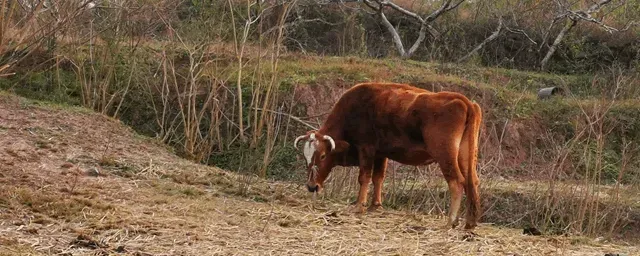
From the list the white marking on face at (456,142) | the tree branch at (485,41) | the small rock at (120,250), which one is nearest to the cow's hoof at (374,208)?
the white marking on face at (456,142)

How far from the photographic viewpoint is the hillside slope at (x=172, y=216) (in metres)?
7.02

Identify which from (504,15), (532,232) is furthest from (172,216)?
(504,15)

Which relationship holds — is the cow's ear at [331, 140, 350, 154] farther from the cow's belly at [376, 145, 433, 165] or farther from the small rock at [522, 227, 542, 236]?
the small rock at [522, 227, 542, 236]

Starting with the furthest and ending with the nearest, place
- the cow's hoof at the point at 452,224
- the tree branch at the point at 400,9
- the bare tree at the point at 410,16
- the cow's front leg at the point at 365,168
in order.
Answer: the bare tree at the point at 410,16, the tree branch at the point at 400,9, the cow's front leg at the point at 365,168, the cow's hoof at the point at 452,224

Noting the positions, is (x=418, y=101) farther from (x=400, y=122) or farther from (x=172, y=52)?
(x=172, y=52)

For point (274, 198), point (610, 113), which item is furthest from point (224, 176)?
point (610, 113)

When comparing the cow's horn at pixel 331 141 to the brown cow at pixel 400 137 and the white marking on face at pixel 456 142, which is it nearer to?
the brown cow at pixel 400 137

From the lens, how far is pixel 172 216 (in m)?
8.07

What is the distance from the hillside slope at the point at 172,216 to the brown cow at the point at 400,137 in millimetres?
372

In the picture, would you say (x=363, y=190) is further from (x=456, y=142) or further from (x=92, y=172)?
(x=92, y=172)

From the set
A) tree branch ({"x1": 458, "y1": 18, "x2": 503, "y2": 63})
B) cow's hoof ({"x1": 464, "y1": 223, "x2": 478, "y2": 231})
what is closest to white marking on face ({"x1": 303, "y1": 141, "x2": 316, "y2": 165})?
cow's hoof ({"x1": 464, "y1": 223, "x2": 478, "y2": 231})

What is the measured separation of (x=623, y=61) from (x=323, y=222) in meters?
18.2

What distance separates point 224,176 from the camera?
35.6 feet

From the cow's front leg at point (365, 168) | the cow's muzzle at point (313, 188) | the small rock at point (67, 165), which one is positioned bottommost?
the small rock at point (67, 165)
